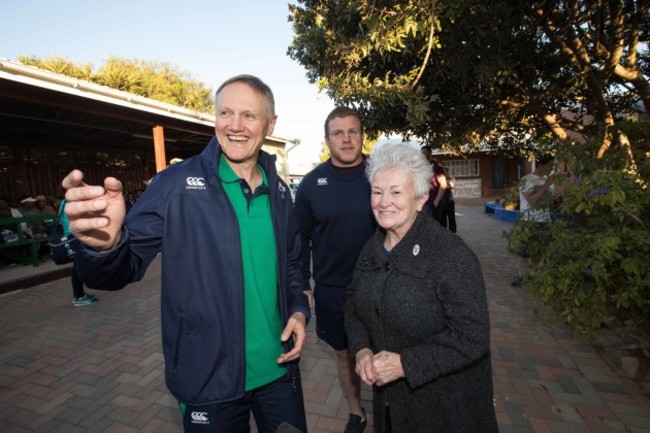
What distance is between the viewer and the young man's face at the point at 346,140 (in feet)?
8.79

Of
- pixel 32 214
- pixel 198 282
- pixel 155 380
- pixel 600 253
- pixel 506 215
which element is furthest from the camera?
pixel 506 215

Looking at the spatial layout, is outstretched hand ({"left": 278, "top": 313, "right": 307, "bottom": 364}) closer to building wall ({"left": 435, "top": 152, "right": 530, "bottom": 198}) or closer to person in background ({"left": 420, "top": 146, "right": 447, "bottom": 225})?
person in background ({"left": 420, "top": 146, "right": 447, "bottom": 225})

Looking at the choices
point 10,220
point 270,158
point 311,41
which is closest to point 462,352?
point 270,158

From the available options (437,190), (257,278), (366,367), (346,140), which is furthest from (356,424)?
(437,190)

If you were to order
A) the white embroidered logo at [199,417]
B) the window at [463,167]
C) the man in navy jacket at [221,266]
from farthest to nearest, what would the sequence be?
the window at [463,167]
the white embroidered logo at [199,417]
the man in navy jacket at [221,266]

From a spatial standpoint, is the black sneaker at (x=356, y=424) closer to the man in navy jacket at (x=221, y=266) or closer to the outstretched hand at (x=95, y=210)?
the man in navy jacket at (x=221, y=266)

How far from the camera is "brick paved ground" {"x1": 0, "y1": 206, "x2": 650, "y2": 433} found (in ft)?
9.21

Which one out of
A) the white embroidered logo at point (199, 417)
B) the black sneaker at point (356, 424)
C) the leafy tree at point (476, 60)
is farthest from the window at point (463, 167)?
the white embroidered logo at point (199, 417)

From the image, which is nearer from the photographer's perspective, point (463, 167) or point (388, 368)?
point (388, 368)

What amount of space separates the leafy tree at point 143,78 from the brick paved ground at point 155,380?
719 inches

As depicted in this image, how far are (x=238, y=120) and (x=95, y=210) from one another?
857 mm

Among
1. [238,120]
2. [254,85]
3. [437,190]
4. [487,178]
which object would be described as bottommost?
[437,190]

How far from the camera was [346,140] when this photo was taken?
2.68m

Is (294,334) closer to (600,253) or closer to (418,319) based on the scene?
(418,319)
